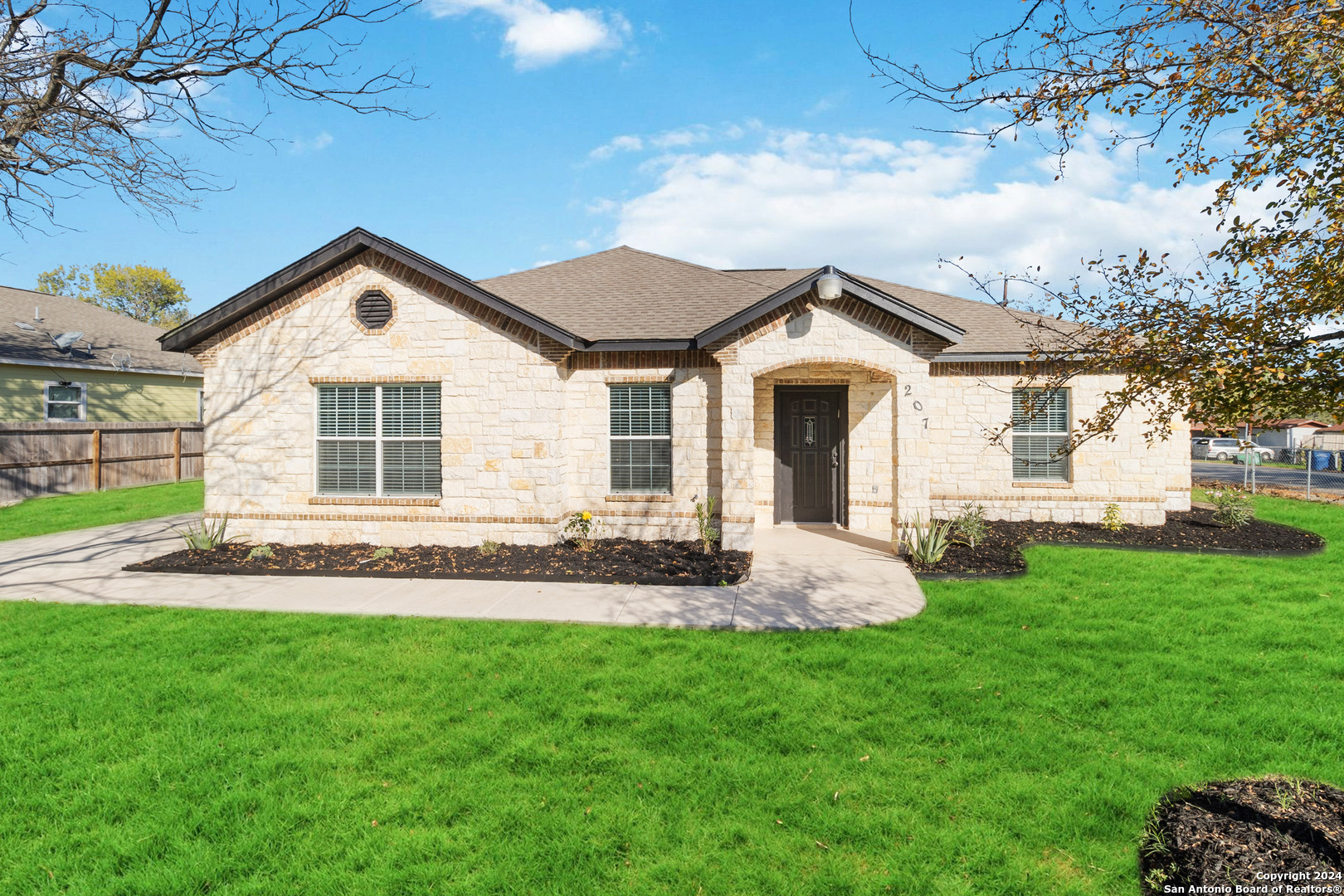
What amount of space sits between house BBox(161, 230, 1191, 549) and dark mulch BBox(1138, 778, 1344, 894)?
21.5 feet

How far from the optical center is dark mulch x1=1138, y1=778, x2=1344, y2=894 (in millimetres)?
2844

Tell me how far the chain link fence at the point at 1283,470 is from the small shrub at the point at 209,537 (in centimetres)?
2588

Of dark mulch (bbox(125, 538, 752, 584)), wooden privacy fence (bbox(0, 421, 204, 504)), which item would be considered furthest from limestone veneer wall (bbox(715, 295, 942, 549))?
wooden privacy fence (bbox(0, 421, 204, 504))

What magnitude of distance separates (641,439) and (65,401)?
19315mm

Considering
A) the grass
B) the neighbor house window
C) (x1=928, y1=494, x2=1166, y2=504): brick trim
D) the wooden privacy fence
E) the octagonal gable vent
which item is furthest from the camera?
the wooden privacy fence

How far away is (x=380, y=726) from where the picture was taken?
15.3 feet

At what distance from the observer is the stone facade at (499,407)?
32.9 feet

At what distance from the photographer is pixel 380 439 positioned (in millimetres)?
10641

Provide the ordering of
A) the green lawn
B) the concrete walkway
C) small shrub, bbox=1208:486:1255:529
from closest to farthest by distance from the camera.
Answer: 1. the green lawn
2. the concrete walkway
3. small shrub, bbox=1208:486:1255:529

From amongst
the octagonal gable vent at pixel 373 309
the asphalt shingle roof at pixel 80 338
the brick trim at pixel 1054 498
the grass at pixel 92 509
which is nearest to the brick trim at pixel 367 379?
the octagonal gable vent at pixel 373 309

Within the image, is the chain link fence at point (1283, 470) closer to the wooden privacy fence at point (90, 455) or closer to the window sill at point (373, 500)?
the window sill at point (373, 500)

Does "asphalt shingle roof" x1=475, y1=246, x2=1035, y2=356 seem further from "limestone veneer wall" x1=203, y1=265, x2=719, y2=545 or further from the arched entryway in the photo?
the arched entryway

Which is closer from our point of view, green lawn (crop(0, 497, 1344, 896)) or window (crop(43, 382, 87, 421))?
green lawn (crop(0, 497, 1344, 896))

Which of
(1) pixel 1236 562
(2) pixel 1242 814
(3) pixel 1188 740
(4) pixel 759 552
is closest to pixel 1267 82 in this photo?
(2) pixel 1242 814
